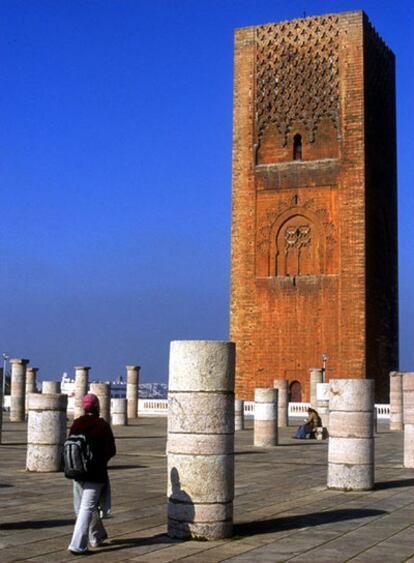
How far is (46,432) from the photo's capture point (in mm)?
12383

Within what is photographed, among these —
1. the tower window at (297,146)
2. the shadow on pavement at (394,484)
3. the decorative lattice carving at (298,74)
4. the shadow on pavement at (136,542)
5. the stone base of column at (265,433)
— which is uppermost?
the decorative lattice carving at (298,74)

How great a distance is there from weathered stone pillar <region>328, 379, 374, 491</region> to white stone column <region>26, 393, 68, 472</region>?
3711mm

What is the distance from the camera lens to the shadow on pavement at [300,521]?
7.83 m

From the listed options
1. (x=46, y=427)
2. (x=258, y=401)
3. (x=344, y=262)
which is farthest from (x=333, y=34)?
(x=46, y=427)

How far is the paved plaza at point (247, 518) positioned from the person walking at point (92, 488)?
4.8 inches

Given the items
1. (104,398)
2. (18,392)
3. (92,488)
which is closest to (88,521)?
(92,488)

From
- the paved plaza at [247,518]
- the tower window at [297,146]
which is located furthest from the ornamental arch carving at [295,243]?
the paved plaza at [247,518]

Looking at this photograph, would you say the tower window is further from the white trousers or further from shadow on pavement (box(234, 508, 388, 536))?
the white trousers

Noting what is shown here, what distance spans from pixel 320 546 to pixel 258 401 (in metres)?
11.4

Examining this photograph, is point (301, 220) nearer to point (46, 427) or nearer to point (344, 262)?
point (344, 262)

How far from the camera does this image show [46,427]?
1255cm

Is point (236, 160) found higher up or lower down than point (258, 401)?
higher up

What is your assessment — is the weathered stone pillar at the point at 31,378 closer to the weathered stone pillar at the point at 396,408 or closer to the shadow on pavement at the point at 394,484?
the weathered stone pillar at the point at 396,408

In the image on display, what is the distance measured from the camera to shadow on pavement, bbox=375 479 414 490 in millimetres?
11141
